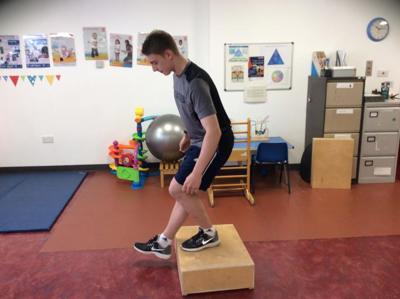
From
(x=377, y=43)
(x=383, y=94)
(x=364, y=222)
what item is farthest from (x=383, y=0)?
(x=364, y=222)

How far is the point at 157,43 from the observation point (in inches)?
70.8

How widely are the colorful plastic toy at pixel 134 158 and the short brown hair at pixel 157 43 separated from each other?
231 cm

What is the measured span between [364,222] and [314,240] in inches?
25.0

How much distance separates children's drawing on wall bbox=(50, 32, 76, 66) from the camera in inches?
166

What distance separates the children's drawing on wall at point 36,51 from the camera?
165 inches

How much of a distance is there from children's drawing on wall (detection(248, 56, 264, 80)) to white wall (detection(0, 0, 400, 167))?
0.25m

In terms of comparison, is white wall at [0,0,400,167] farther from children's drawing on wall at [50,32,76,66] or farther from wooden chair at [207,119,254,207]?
wooden chair at [207,119,254,207]

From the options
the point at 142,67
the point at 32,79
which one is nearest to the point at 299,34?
the point at 142,67

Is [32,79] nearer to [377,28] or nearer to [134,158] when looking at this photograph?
[134,158]

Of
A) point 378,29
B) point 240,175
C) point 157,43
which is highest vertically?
point 378,29

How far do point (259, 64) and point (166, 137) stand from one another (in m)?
1.47

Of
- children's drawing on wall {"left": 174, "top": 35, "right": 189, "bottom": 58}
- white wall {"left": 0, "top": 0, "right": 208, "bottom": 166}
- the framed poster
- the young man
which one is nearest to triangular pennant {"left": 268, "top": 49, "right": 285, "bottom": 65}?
the framed poster

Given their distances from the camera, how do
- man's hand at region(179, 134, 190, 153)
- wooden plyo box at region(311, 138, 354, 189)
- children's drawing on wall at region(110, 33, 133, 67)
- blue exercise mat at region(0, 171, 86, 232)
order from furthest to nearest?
children's drawing on wall at region(110, 33, 133, 67) → wooden plyo box at region(311, 138, 354, 189) → blue exercise mat at region(0, 171, 86, 232) → man's hand at region(179, 134, 190, 153)

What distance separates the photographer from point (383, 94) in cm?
405
